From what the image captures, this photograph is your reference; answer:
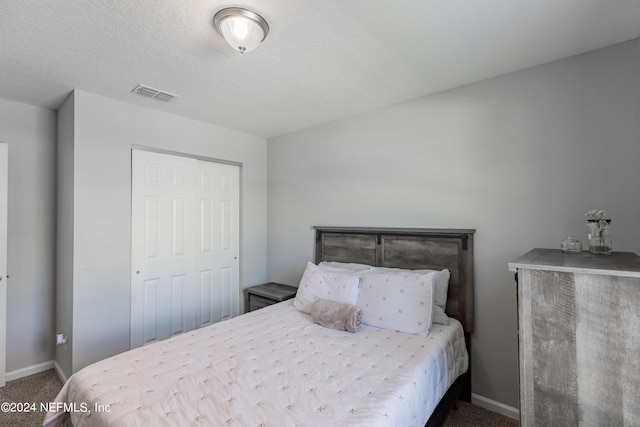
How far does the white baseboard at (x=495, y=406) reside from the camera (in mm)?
2082

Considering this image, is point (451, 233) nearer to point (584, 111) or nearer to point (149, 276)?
point (584, 111)

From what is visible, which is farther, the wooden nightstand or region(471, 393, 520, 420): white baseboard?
the wooden nightstand

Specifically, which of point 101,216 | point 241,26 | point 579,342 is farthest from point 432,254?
point 101,216

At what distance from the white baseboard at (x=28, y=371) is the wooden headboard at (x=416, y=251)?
2.82 meters

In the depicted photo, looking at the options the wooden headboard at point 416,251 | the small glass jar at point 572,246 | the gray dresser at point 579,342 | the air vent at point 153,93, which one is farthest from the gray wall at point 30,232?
the small glass jar at point 572,246

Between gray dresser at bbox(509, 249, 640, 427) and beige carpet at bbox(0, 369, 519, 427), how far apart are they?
1.02 meters

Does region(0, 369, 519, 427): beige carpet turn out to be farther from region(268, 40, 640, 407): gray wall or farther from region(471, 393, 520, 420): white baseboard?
region(268, 40, 640, 407): gray wall

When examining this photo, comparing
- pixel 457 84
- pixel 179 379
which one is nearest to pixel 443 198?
pixel 457 84

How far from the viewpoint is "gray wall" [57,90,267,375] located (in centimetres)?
239

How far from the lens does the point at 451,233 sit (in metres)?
2.35

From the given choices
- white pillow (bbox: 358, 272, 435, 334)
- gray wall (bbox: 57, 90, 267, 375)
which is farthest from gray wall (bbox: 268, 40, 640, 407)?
gray wall (bbox: 57, 90, 267, 375)

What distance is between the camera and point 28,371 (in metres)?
2.67

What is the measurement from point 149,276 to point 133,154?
1.18 metres

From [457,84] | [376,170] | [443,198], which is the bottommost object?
[443,198]
